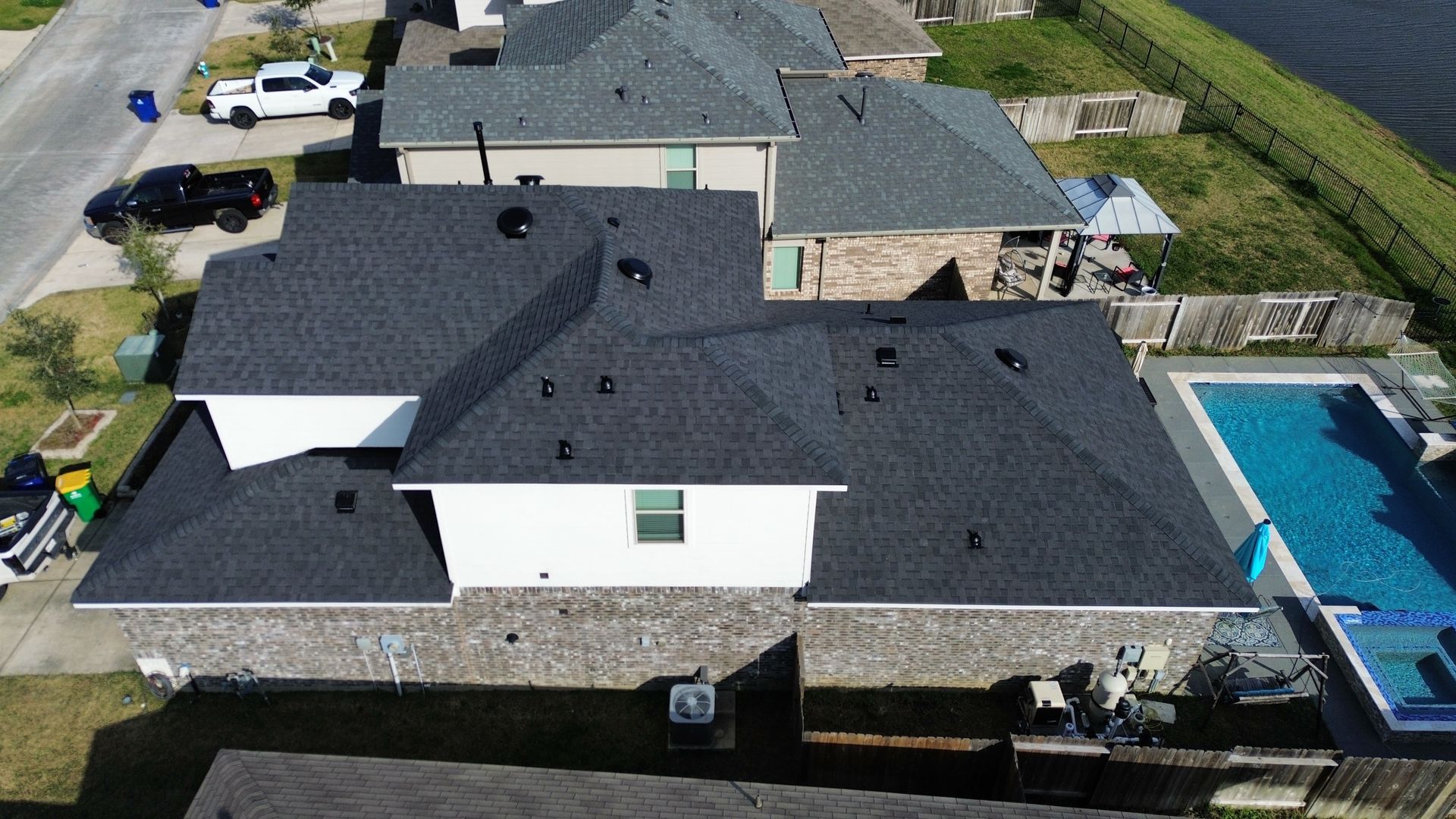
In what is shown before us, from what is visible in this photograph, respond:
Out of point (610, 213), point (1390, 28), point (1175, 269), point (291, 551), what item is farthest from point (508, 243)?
point (1390, 28)

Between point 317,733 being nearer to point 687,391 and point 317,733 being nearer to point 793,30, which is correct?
point 687,391

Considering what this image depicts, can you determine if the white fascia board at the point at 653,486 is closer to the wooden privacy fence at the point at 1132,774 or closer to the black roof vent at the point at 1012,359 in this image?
the wooden privacy fence at the point at 1132,774

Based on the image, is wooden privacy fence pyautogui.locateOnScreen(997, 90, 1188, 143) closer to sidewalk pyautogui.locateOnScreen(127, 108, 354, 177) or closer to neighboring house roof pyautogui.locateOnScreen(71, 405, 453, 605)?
sidewalk pyautogui.locateOnScreen(127, 108, 354, 177)

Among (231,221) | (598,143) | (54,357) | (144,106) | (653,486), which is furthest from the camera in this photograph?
(144,106)

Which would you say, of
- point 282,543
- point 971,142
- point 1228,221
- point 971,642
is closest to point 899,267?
point 971,142

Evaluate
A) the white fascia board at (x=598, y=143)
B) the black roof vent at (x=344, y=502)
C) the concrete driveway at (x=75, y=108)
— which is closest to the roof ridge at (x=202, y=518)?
the black roof vent at (x=344, y=502)

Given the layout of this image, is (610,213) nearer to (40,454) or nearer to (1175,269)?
(40,454)
